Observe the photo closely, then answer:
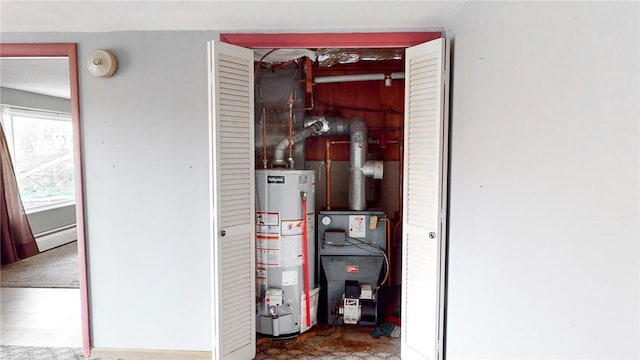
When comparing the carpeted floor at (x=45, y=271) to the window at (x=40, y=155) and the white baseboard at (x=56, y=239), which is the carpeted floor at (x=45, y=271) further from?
the window at (x=40, y=155)

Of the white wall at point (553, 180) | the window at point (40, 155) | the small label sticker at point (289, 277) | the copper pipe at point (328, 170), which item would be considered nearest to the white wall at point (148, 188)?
the small label sticker at point (289, 277)

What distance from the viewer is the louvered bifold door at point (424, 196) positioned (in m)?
1.99

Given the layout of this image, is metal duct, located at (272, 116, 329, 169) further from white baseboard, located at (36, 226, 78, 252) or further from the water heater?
white baseboard, located at (36, 226, 78, 252)

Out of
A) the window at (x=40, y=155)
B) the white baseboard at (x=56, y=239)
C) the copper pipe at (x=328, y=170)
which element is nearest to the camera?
the copper pipe at (x=328, y=170)

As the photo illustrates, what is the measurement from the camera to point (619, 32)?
830 mm

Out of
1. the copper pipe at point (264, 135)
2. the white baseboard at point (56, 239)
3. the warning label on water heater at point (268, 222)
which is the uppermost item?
the copper pipe at point (264, 135)

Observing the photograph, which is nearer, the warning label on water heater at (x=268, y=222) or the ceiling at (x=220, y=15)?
the ceiling at (x=220, y=15)

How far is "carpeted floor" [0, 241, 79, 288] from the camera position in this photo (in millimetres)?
3719

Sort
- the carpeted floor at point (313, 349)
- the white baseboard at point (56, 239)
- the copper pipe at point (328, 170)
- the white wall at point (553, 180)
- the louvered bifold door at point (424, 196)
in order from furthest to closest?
the white baseboard at point (56, 239) → the copper pipe at point (328, 170) → the carpeted floor at point (313, 349) → the louvered bifold door at point (424, 196) → the white wall at point (553, 180)

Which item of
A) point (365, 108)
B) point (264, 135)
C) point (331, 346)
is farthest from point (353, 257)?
point (365, 108)

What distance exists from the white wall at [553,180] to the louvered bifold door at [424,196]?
0.28 metres

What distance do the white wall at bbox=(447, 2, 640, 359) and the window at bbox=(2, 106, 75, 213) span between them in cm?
562

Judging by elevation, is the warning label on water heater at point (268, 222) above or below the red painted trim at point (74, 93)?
below

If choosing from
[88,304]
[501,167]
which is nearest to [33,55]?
[88,304]
